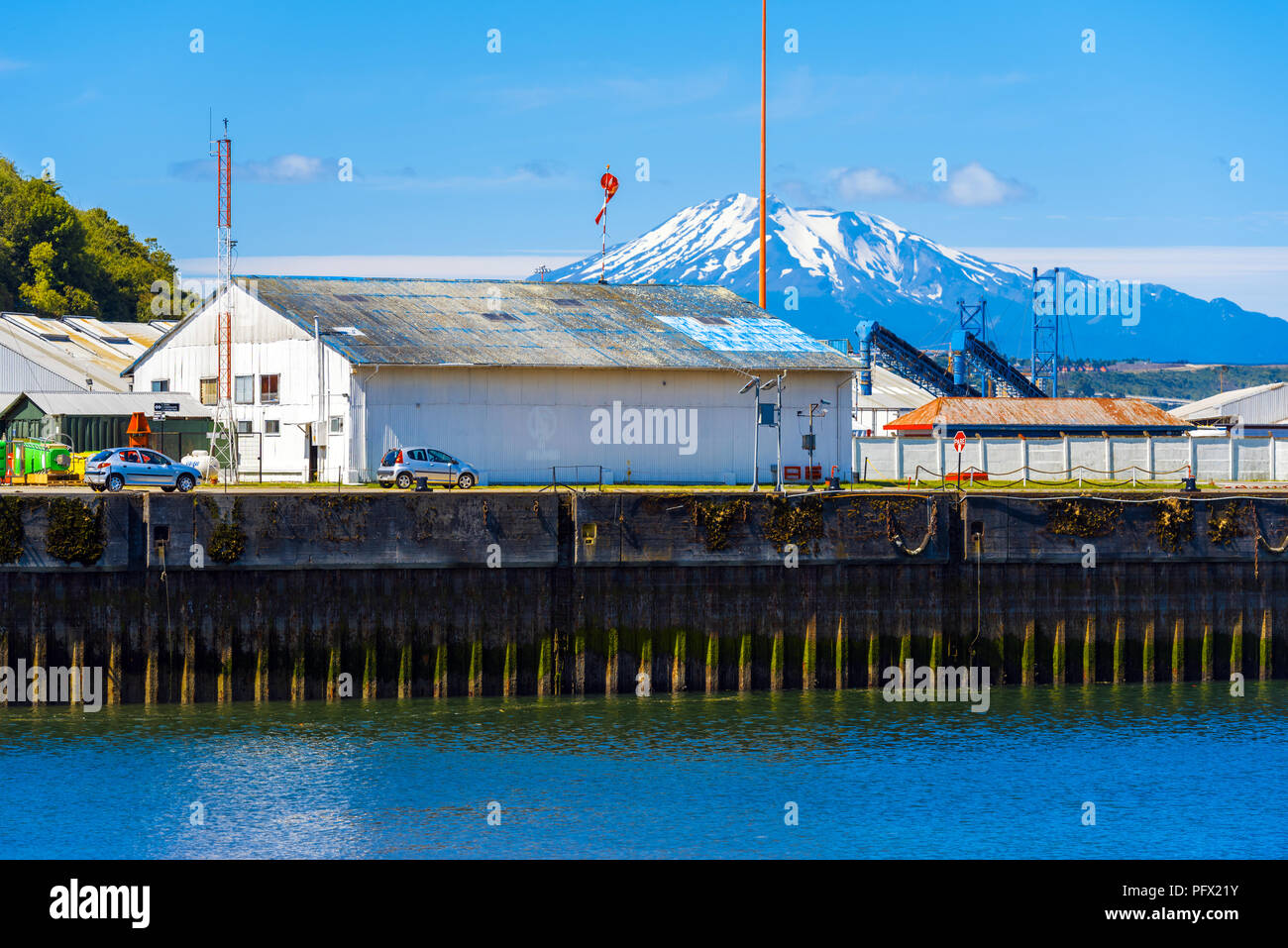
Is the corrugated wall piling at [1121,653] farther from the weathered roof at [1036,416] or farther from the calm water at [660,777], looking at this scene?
the weathered roof at [1036,416]

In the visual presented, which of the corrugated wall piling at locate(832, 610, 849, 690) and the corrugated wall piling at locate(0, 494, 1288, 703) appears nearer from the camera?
the corrugated wall piling at locate(0, 494, 1288, 703)

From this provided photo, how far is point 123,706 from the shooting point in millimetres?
36844

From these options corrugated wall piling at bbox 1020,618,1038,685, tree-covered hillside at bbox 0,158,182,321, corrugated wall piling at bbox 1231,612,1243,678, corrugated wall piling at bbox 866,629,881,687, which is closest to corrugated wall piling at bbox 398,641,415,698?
corrugated wall piling at bbox 866,629,881,687

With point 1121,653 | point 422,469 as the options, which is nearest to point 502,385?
point 422,469

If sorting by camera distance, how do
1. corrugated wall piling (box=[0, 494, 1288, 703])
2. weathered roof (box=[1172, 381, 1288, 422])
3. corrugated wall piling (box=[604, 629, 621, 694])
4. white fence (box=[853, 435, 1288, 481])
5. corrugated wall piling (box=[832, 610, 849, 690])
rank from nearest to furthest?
corrugated wall piling (box=[0, 494, 1288, 703]) → corrugated wall piling (box=[604, 629, 621, 694]) → corrugated wall piling (box=[832, 610, 849, 690]) → white fence (box=[853, 435, 1288, 481]) → weathered roof (box=[1172, 381, 1288, 422])

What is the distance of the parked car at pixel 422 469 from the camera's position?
5375 centimetres

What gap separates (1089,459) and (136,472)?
4132 cm

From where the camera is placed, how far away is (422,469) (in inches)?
2141

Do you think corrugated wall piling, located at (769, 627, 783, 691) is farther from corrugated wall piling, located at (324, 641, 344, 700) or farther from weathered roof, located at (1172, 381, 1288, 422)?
weathered roof, located at (1172, 381, 1288, 422)

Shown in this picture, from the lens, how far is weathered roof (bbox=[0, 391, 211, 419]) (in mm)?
63656

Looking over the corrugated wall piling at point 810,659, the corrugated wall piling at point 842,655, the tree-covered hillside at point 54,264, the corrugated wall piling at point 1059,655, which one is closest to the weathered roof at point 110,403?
the corrugated wall piling at point 810,659

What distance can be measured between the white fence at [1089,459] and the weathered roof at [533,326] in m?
5.80

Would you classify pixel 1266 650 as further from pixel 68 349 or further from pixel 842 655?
pixel 68 349

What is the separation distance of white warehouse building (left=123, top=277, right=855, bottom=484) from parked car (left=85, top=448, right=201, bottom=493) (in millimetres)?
7812
